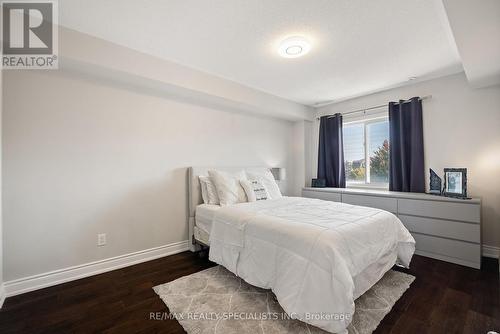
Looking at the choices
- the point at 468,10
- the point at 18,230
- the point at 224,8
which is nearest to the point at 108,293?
the point at 18,230

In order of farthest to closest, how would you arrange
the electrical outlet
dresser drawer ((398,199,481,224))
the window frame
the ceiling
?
1. the window frame
2. dresser drawer ((398,199,481,224))
3. the electrical outlet
4. the ceiling

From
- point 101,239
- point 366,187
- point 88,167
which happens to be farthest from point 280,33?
point 366,187

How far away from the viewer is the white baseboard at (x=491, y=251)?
2664mm

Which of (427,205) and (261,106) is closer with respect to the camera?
(427,205)

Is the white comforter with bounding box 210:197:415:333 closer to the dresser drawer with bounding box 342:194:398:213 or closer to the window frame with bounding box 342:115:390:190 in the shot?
the dresser drawer with bounding box 342:194:398:213

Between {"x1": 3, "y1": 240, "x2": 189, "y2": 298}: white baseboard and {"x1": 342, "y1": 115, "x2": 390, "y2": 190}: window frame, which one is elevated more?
{"x1": 342, "y1": 115, "x2": 390, "y2": 190}: window frame

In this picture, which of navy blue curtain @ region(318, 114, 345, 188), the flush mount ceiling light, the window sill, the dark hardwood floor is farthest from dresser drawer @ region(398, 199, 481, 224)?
the flush mount ceiling light

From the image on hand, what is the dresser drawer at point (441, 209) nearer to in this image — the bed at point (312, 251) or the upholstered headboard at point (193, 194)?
the bed at point (312, 251)

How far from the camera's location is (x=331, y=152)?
4.32 m

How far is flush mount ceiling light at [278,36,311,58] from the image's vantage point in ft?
7.12

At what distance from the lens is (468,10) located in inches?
57.7

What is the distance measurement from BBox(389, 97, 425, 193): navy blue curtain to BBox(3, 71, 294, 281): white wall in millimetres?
2982

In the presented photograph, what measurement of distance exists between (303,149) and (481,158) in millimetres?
2588

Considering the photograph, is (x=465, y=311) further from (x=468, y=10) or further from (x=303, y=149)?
(x=303, y=149)
